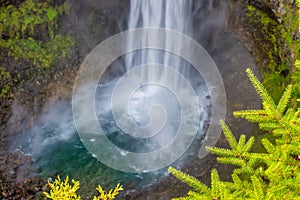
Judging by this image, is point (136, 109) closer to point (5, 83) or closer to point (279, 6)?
point (5, 83)

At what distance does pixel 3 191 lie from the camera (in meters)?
6.44

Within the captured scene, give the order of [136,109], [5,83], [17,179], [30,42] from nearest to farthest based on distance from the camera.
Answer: [17,179] < [5,83] < [136,109] < [30,42]

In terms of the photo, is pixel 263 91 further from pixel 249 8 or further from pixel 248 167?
pixel 249 8

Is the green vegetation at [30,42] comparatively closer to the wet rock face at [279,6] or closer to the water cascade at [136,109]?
the water cascade at [136,109]

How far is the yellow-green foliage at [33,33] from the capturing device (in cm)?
840

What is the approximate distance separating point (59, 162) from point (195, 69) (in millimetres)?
4074

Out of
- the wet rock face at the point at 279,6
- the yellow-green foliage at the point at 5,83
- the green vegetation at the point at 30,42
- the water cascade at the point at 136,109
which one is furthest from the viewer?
the green vegetation at the point at 30,42

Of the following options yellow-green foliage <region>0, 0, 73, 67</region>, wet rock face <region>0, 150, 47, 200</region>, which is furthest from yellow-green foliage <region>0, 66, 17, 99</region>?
wet rock face <region>0, 150, 47, 200</region>

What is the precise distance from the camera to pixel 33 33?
864 centimetres

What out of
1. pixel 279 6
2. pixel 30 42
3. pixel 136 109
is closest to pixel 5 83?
pixel 30 42

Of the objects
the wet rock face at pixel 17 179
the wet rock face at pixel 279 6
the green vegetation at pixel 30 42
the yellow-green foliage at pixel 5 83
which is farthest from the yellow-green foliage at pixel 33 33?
the wet rock face at pixel 279 6

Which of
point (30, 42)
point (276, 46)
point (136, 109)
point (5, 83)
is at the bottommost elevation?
point (136, 109)

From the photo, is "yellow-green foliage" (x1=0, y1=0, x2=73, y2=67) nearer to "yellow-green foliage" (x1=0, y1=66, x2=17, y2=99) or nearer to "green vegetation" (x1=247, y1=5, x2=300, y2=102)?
"yellow-green foliage" (x1=0, y1=66, x2=17, y2=99)

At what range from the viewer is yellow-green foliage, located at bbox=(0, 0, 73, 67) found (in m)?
8.40
